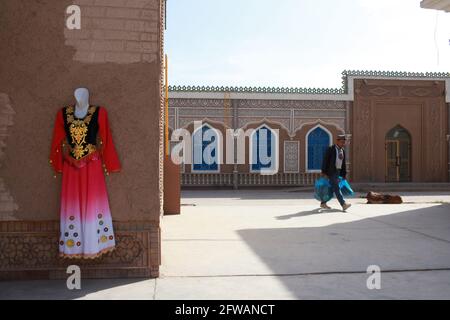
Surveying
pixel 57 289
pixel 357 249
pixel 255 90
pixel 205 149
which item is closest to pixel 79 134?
pixel 57 289

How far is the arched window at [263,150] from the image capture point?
63.0 feet

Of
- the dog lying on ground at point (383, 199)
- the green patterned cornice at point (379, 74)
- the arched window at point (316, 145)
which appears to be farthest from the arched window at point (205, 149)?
the dog lying on ground at point (383, 199)

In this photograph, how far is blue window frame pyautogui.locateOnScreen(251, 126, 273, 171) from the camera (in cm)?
1919

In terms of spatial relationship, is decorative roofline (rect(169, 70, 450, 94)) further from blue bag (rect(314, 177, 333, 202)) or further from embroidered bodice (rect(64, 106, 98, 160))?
embroidered bodice (rect(64, 106, 98, 160))

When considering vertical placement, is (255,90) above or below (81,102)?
above

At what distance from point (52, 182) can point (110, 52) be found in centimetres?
113

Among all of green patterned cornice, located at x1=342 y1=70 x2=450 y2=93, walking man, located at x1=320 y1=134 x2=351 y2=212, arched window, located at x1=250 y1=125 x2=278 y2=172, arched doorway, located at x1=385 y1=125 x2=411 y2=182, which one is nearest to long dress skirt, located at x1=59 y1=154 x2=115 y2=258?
walking man, located at x1=320 y1=134 x2=351 y2=212

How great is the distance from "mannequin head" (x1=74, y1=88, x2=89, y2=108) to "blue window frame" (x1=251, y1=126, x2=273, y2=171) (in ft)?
51.3

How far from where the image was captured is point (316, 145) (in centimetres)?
1961

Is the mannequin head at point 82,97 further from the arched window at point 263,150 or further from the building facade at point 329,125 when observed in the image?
the arched window at point 263,150

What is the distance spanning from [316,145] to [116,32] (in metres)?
A: 16.5

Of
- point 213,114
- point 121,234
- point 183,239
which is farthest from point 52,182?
point 213,114

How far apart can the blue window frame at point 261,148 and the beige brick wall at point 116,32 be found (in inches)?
608

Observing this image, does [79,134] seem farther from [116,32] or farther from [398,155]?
[398,155]
